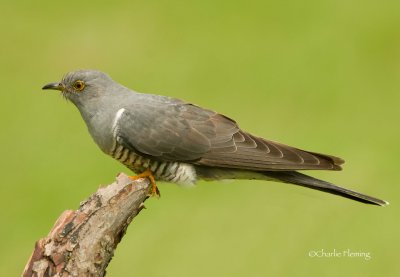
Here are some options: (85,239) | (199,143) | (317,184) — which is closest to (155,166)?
(199,143)

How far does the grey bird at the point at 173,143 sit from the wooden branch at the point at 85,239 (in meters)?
0.89

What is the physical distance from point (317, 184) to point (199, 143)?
0.79 metres

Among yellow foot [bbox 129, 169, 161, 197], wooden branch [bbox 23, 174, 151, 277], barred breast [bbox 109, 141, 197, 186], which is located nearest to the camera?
wooden branch [bbox 23, 174, 151, 277]

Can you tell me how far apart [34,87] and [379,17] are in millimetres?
5085

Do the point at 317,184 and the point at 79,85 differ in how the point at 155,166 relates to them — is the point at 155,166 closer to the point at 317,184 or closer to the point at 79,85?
the point at 79,85

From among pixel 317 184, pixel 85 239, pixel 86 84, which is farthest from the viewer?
pixel 86 84

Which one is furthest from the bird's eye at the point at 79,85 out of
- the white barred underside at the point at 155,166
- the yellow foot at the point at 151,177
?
the yellow foot at the point at 151,177

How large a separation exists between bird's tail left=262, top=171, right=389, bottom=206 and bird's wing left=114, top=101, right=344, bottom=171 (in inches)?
4.4

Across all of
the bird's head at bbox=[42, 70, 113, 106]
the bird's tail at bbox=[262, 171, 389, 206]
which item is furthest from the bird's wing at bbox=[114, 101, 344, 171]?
the bird's head at bbox=[42, 70, 113, 106]

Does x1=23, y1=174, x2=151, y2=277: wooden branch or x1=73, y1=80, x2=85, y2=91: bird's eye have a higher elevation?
x1=73, y1=80, x2=85, y2=91: bird's eye

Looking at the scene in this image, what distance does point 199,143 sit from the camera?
236 inches

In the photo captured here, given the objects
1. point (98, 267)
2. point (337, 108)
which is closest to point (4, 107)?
point (337, 108)

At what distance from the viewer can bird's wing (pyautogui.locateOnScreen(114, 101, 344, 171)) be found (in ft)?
19.1

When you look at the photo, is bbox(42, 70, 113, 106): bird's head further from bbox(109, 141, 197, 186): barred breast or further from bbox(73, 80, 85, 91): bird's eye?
bbox(109, 141, 197, 186): barred breast
